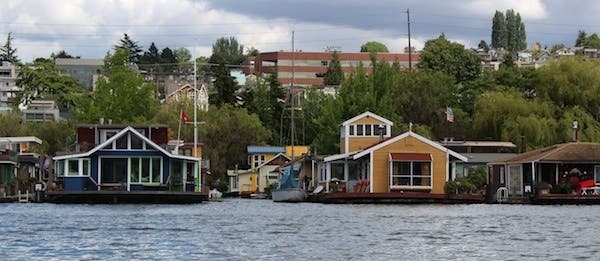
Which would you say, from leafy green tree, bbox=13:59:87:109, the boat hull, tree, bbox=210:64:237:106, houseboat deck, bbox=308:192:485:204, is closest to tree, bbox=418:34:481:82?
tree, bbox=210:64:237:106

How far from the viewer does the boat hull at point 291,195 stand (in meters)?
89.1

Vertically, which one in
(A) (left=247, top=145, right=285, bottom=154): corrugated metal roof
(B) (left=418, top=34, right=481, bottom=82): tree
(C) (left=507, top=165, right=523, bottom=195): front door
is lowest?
(C) (left=507, top=165, right=523, bottom=195): front door

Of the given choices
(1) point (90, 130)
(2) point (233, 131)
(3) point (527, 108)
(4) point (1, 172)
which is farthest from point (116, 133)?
(2) point (233, 131)

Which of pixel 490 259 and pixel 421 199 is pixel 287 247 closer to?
pixel 490 259

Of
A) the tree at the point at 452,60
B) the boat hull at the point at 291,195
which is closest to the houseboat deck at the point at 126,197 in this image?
the boat hull at the point at 291,195

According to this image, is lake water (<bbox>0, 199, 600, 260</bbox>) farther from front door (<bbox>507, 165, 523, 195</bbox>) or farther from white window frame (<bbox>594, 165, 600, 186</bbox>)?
front door (<bbox>507, 165, 523, 195</bbox>)

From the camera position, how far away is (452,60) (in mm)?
164125

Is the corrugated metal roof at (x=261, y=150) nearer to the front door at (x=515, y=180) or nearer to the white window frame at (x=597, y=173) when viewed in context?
the front door at (x=515, y=180)

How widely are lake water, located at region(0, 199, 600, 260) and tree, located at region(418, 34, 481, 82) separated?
335 feet

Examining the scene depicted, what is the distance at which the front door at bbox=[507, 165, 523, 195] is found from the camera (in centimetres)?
8581

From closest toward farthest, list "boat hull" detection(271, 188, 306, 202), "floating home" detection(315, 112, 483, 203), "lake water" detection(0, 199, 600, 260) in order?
"lake water" detection(0, 199, 600, 260)
"floating home" detection(315, 112, 483, 203)
"boat hull" detection(271, 188, 306, 202)

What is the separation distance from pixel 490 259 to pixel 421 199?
141ft

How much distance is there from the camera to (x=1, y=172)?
298 feet

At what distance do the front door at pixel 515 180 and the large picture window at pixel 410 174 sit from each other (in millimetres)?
7233
